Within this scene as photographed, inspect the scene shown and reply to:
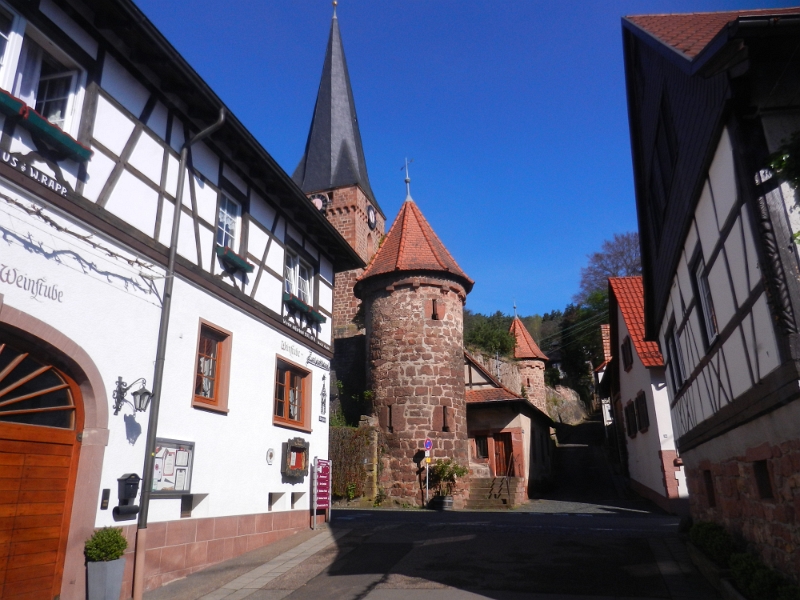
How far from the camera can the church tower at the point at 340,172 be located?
3659 cm

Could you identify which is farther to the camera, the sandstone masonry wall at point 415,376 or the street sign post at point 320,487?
the sandstone masonry wall at point 415,376

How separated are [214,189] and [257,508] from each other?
5.01 meters

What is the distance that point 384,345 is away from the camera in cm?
2073

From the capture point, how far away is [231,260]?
376 inches

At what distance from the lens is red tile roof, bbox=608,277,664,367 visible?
16016mm

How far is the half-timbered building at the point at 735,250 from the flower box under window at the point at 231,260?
633 cm

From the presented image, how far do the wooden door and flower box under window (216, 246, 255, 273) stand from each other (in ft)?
46.6

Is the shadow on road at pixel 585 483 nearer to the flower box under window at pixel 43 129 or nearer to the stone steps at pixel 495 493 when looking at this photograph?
the stone steps at pixel 495 493

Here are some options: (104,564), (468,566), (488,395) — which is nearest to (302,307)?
(468,566)

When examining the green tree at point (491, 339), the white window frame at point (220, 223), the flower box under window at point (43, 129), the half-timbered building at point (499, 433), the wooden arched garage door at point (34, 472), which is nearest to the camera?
the flower box under window at point (43, 129)

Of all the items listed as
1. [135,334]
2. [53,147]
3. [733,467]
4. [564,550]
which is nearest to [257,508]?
[135,334]

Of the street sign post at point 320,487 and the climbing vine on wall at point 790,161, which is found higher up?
the climbing vine on wall at point 790,161

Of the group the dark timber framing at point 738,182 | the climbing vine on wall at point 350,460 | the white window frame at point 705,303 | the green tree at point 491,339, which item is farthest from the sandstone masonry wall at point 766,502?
the green tree at point 491,339

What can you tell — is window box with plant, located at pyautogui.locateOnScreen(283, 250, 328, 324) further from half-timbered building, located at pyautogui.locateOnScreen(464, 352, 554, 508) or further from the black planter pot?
half-timbered building, located at pyautogui.locateOnScreen(464, 352, 554, 508)
